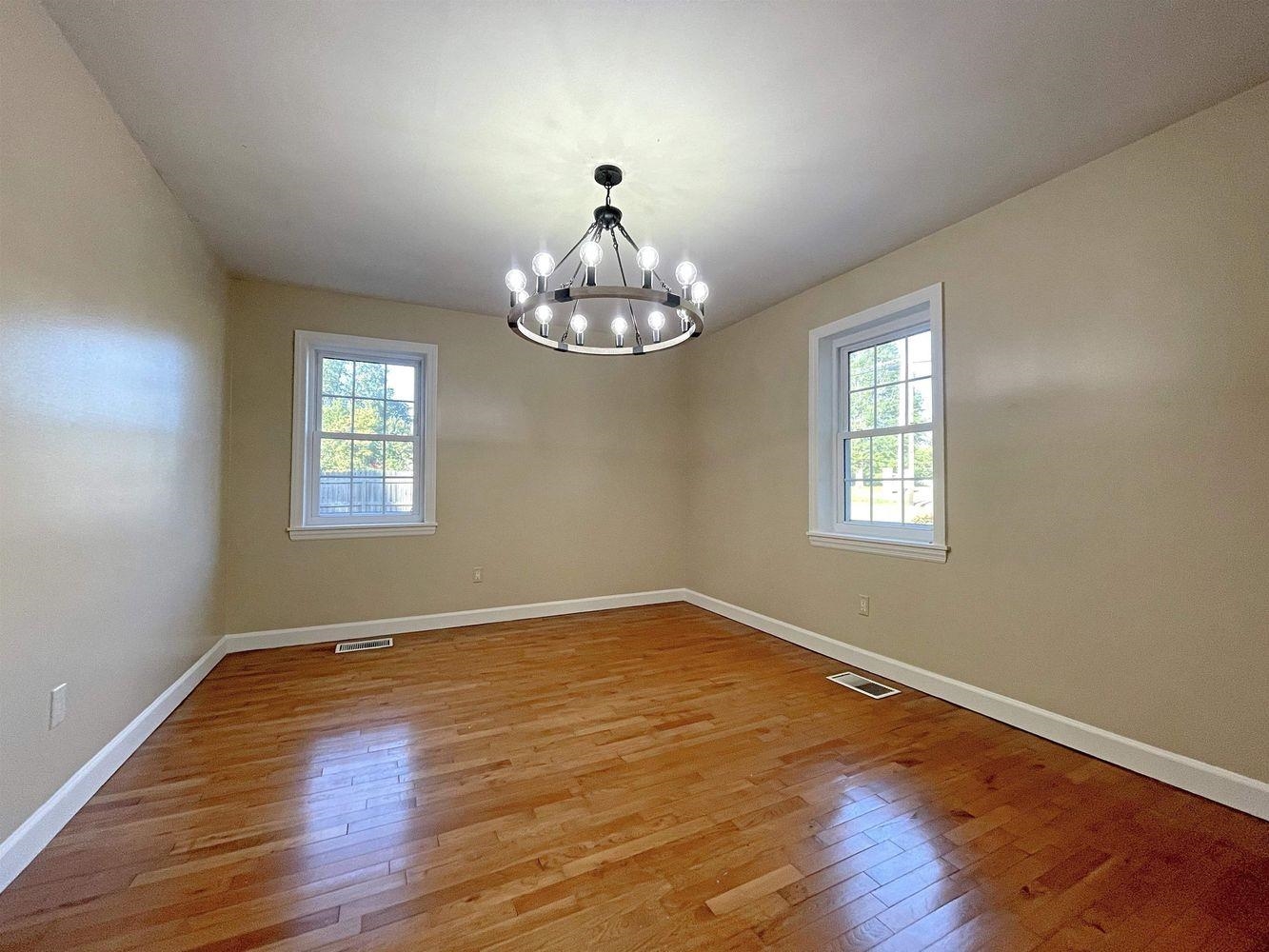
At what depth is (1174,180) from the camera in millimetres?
2061

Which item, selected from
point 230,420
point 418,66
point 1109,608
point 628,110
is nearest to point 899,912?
point 1109,608

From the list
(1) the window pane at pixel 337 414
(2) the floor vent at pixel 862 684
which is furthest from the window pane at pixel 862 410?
(1) the window pane at pixel 337 414

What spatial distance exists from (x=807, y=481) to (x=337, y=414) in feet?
11.9

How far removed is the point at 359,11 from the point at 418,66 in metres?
0.23

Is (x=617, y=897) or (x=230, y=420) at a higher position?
(x=230, y=420)

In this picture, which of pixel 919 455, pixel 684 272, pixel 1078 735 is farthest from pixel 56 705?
pixel 919 455

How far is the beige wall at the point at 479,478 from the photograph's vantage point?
373 centimetres

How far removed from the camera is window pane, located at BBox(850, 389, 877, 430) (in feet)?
11.6

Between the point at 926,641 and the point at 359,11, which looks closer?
the point at 359,11

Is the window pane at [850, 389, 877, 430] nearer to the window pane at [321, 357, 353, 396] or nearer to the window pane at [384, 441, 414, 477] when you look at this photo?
the window pane at [384, 441, 414, 477]

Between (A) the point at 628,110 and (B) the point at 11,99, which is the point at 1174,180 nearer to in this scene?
(A) the point at 628,110

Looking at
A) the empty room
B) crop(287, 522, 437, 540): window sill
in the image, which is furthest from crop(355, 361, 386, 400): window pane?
crop(287, 522, 437, 540): window sill

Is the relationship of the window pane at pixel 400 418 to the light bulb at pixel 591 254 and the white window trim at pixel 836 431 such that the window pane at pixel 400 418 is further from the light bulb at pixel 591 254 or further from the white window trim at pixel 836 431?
the white window trim at pixel 836 431

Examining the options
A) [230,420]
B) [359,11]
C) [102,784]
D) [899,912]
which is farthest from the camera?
[230,420]
